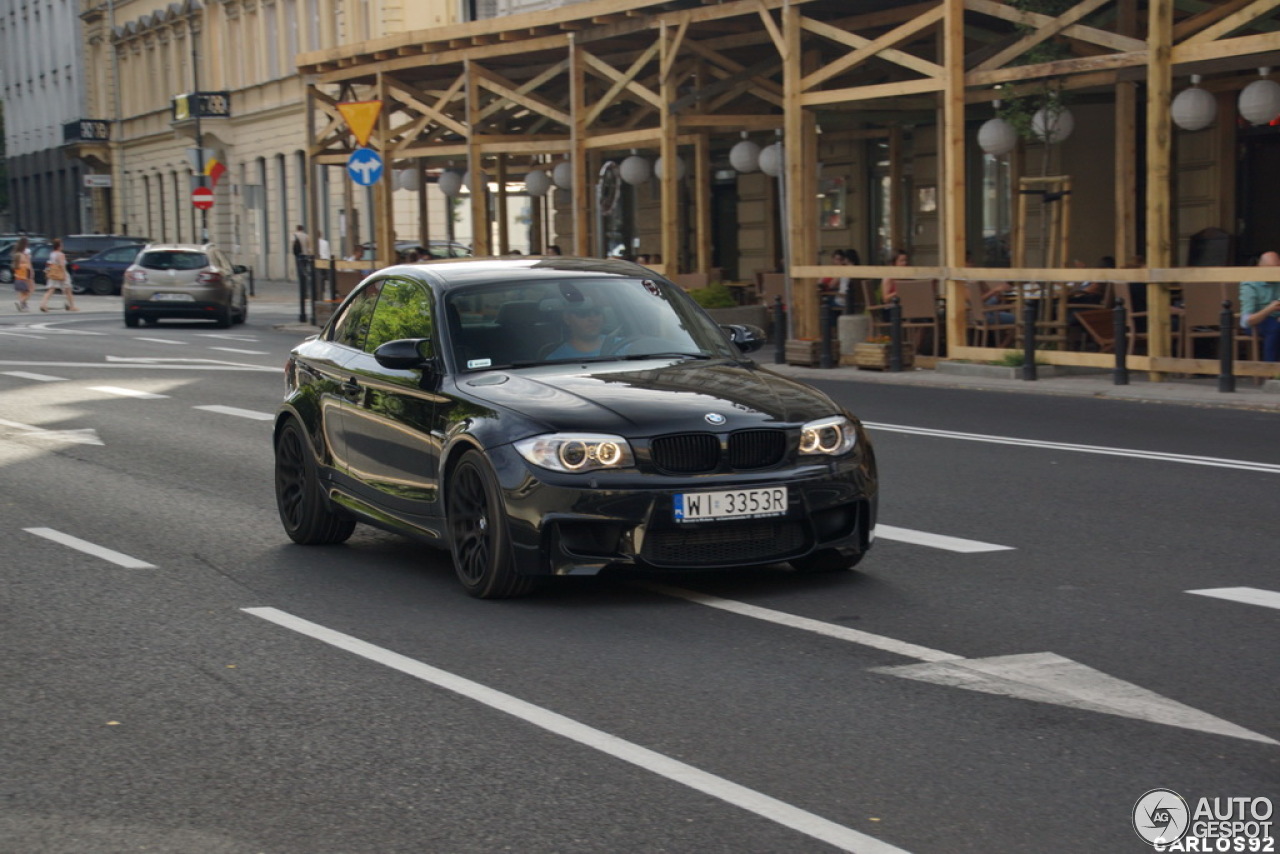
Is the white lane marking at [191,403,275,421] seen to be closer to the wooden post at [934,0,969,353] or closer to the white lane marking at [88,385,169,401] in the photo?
the white lane marking at [88,385,169,401]

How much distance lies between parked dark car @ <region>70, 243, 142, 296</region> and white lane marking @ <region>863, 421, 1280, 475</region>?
45.8 m

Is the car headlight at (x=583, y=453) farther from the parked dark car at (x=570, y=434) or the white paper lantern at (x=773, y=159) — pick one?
the white paper lantern at (x=773, y=159)

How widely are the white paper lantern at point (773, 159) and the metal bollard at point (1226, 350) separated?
8189mm

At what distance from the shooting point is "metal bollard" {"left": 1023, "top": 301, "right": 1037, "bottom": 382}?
19.8 metres

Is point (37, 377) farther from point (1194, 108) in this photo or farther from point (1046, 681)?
point (1046, 681)

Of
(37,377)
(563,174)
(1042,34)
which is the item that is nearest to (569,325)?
(1042,34)

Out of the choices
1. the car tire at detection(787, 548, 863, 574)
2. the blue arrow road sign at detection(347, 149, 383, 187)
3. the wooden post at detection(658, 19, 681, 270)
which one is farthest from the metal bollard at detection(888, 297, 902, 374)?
the car tire at detection(787, 548, 863, 574)

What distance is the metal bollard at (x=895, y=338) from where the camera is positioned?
2227 cm

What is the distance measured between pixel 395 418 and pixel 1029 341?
12020mm

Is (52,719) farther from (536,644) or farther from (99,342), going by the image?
(99,342)


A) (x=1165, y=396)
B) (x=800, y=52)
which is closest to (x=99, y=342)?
(x=800, y=52)

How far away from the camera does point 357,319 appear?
33.5ft

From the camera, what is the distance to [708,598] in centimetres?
836

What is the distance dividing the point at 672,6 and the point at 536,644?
64.3 ft
